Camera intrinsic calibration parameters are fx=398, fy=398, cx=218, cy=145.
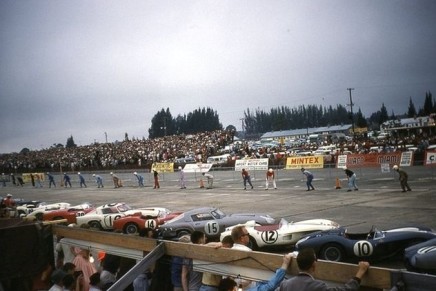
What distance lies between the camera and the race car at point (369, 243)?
9.09 metres

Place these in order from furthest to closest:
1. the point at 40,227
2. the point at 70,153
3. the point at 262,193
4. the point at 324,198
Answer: the point at 70,153
the point at 262,193
the point at 324,198
the point at 40,227

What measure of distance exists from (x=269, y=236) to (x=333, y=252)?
7.04ft

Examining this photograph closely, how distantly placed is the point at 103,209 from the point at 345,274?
15467 millimetres

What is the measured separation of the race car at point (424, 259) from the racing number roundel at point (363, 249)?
1.58m

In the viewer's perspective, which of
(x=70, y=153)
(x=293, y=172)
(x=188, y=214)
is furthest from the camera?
(x=70, y=153)

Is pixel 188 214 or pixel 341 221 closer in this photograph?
pixel 188 214

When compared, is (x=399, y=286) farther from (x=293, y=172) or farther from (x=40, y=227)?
(x=293, y=172)

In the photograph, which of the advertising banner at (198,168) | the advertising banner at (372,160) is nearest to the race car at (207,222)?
the advertising banner at (372,160)

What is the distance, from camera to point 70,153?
84.1m

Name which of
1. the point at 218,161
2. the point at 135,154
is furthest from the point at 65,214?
the point at 135,154

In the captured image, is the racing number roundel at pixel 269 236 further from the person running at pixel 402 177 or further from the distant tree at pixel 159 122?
the distant tree at pixel 159 122

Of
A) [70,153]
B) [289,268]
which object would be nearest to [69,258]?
[289,268]

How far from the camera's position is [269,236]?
11.2 m

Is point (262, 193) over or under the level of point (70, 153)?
under
